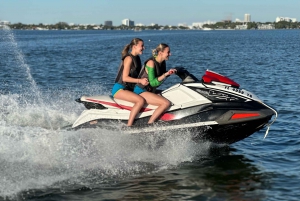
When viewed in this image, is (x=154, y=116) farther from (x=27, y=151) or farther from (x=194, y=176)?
(x=27, y=151)

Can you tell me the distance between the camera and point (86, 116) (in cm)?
848

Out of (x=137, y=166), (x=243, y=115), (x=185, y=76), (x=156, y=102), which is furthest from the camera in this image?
(x=185, y=76)

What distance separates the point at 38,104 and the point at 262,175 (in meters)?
6.39

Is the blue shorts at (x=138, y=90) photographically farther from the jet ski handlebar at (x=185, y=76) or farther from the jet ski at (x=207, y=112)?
the jet ski handlebar at (x=185, y=76)

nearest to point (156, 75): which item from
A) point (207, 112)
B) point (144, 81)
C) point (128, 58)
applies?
point (144, 81)

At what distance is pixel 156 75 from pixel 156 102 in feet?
1.45

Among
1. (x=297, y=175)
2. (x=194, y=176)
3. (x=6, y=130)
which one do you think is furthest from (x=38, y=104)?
(x=297, y=175)

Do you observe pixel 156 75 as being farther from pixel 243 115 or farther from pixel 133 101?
pixel 243 115

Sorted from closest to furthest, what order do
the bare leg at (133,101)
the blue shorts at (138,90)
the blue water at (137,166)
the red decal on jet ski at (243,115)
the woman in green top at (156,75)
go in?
the blue water at (137,166)
the red decal on jet ski at (243,115)
the woman in green top at (156,75)
the bare leg at (133,101)
the blue shorts at (138,90)

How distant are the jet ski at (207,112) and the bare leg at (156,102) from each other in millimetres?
102

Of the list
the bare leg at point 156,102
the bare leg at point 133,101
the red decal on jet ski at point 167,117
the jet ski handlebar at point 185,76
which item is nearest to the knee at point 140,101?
the bare leg at point 133,101

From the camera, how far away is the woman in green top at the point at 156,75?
309 inches

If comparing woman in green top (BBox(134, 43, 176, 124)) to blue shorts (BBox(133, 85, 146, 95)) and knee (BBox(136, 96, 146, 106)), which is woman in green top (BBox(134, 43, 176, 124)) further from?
knee (BBox(136, 96, 146, 106))

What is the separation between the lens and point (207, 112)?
781 centimetres
